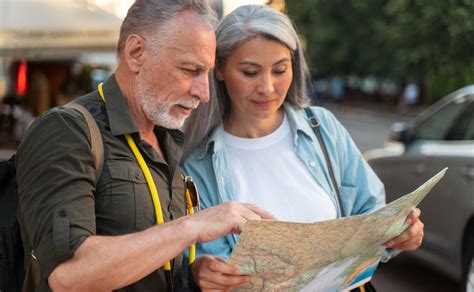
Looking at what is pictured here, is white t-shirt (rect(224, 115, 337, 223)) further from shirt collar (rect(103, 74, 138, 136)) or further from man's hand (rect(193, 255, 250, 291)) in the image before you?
shirt collar (rect(103, 74, 138, 136))

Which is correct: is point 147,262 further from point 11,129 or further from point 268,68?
point 11,129

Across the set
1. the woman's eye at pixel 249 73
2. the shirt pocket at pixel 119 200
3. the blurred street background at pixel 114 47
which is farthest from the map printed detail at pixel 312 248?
the blurred street background at pixel 114 47

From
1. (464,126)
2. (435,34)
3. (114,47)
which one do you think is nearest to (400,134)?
(464,126)

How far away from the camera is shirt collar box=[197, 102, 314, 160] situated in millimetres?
2641

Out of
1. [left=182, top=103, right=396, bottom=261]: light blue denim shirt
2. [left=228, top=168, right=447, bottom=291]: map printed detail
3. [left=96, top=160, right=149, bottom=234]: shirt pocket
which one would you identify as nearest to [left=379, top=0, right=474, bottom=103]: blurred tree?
[left=182, top=103, right=396, bottom=261]: light blue denim shirt

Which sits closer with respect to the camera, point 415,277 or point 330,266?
point 330,266

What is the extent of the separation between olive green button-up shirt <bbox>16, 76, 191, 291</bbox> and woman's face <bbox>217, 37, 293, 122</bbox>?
656mm

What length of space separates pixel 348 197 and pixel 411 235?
0.38 m

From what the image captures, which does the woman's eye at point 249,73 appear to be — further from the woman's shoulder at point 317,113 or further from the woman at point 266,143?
the woman's shoulder at point 317,113

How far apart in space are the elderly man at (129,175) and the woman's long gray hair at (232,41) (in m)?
0.53

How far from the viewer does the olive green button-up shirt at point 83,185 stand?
169 cm

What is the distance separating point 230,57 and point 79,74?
10848 mm

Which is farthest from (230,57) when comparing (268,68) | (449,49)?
(449,49)

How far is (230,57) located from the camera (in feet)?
8.80
